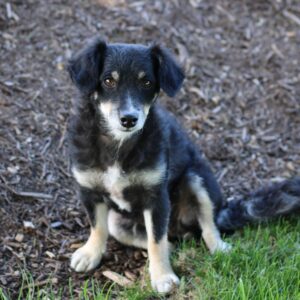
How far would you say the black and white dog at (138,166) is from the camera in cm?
414

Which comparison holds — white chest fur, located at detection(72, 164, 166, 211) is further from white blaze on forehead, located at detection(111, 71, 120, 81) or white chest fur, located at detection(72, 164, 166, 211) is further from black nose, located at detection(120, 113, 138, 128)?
white blaze on forehead, located at detection(111, 71, 120, 81)

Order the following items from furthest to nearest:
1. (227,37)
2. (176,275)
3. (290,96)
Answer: (227,37)
(290,96)
(176,275)

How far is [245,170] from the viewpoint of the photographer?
6.07m

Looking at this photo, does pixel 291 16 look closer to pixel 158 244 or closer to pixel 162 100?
pixel 162 100

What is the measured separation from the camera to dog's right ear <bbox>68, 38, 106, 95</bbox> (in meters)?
4.11

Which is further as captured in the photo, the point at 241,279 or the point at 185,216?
the point at 185,216

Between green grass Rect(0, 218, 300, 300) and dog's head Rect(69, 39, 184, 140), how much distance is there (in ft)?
3.61

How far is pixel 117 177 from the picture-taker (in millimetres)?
4336

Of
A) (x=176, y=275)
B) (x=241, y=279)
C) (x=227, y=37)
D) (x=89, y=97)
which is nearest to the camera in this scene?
(x=241, y=279)

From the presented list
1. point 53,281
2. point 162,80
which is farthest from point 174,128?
point 53,281

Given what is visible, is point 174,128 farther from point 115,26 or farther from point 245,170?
point 115,26

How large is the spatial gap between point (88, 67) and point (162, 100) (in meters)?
2.34

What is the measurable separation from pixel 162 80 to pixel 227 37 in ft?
11.1

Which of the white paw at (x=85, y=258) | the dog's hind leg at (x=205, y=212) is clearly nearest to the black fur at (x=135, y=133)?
the dog's hind leg at (x=205, y=212)
